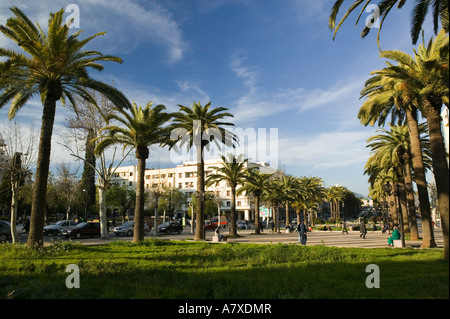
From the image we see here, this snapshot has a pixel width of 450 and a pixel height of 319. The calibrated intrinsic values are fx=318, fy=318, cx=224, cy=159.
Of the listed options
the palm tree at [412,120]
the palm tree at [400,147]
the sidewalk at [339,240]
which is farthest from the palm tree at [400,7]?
the palm tree at [400,147]

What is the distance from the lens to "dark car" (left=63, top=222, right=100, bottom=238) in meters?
31.0

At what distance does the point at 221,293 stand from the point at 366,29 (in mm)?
7152

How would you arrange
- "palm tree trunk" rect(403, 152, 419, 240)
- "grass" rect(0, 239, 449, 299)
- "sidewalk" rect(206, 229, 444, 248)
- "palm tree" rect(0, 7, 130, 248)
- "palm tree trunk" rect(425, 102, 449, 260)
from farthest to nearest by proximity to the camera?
"palm tree trunk" rect(403, 152, 419, 240) → "sidewalk" rect(206, 229, 444, 248) → "palm tree" rect(0, 7, 130, 248) → "grass" rect(0, 239, 449, 299) → "palm tree trunk" rect(425, 102, 449, 260)

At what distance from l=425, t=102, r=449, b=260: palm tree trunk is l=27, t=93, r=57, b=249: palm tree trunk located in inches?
585

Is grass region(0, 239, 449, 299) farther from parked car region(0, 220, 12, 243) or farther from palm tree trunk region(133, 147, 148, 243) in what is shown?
parked car region(0, 220, 12, 243)

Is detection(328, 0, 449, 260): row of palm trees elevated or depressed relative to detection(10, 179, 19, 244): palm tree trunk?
elevated

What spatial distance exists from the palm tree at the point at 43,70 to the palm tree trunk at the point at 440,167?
13.7 meters

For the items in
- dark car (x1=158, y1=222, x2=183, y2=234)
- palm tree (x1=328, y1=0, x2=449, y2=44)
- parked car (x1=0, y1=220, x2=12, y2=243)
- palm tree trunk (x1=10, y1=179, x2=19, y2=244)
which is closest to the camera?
palm tree (x1=328, y1=0, x2=449, y2=44)

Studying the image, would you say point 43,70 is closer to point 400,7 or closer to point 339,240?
point 400,7

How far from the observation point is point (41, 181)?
14.5 metres

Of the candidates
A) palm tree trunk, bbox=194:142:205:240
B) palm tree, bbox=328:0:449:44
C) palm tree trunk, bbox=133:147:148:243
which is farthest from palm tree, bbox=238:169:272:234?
palm tree, bbox=328:0:449:44

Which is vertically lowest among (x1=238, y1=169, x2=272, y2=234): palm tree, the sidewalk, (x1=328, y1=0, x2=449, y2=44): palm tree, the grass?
the sidewalk

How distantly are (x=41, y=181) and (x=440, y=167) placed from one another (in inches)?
606

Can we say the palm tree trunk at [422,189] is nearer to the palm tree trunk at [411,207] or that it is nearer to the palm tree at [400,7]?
the palm tree trunk at [411,207]
